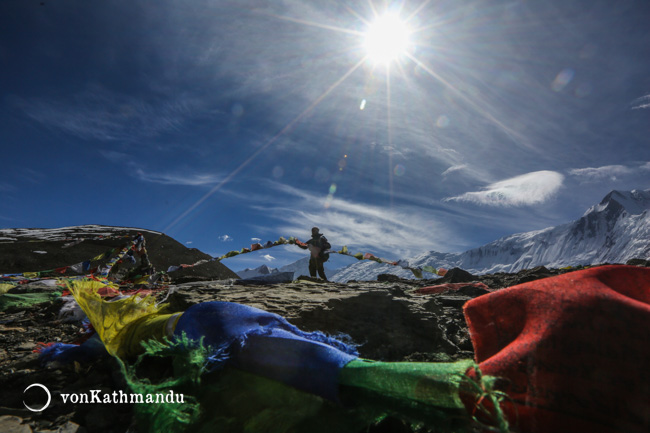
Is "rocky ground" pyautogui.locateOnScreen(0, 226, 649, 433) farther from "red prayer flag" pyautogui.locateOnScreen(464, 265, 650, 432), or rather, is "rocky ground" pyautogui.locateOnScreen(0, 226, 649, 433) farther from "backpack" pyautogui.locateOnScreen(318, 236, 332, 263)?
"backpack" pyautogui.locateOnScreen(318, 236, 332, 263)

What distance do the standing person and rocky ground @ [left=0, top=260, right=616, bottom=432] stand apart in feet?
22.6

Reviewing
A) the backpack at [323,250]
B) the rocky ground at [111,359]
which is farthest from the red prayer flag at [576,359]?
the backpack at [323,250]

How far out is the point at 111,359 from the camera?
7.40 feet

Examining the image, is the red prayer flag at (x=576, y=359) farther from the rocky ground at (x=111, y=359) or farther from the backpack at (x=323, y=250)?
the backpack at (x=323, y=250)

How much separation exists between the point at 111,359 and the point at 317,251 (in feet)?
30.8

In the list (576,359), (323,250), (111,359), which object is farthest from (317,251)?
(576,359)

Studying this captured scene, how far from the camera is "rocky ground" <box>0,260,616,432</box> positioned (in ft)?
5.67

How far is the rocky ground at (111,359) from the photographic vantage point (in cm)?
173

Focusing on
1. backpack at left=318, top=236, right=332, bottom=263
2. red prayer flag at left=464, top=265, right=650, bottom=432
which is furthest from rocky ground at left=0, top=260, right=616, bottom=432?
backpack at left=318, top=236, right=332, bottom=263

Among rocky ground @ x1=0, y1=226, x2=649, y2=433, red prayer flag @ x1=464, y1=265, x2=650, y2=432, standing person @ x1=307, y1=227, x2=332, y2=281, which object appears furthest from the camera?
standing person @ x1=307, y1=227, x2=332, y2=281

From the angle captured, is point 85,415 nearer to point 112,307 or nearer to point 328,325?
point 112,307

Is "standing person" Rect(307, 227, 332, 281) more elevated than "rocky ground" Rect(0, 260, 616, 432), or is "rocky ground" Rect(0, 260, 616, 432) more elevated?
"standing person" Rect(307, 227, 332, 281)

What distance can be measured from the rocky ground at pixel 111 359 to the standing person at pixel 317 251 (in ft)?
22.6

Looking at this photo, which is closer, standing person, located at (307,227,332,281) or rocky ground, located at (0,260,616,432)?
→ rocky ground, located at (0,260,616,432)
